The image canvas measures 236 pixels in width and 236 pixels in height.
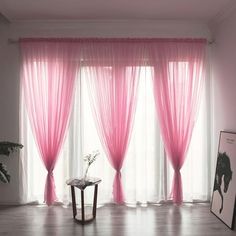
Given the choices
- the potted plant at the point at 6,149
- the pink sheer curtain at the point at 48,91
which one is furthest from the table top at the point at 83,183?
the potted plant at the point at 6,149

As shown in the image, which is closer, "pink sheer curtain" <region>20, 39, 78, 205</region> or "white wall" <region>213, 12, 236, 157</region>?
"white wall" <region>213, 12, 236, 157</region>

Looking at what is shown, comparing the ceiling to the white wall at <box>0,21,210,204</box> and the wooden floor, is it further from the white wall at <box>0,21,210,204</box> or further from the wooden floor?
the wooden floor

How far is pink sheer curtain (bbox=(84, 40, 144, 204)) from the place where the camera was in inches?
133

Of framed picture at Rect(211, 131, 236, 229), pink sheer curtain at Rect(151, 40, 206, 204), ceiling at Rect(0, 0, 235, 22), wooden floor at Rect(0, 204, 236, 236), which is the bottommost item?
wooden floor at Rect(0, 204, 236, 236)

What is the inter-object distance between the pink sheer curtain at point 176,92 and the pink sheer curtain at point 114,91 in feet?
0.98

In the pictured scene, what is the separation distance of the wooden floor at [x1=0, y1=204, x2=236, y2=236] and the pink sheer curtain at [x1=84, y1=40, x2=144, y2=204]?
15.1 inches

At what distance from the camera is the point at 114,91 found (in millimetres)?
3375

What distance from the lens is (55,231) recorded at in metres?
2.76

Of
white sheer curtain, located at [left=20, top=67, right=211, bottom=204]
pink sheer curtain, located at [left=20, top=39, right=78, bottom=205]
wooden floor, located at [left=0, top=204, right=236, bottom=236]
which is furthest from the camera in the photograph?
white sheer curtain, located at [left=20, top=67, right=211, bottom=204]

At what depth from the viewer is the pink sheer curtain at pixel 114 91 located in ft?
11.0

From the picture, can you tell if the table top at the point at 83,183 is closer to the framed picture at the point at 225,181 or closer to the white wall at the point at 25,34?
the white wall at the point at 25,34

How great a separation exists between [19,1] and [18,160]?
1.95 metres

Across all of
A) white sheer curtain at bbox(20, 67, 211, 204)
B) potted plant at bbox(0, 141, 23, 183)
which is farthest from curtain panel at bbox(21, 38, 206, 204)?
potted plant at bbox(0, 141, 23, 183)

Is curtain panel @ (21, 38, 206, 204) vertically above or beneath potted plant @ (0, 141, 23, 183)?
above
